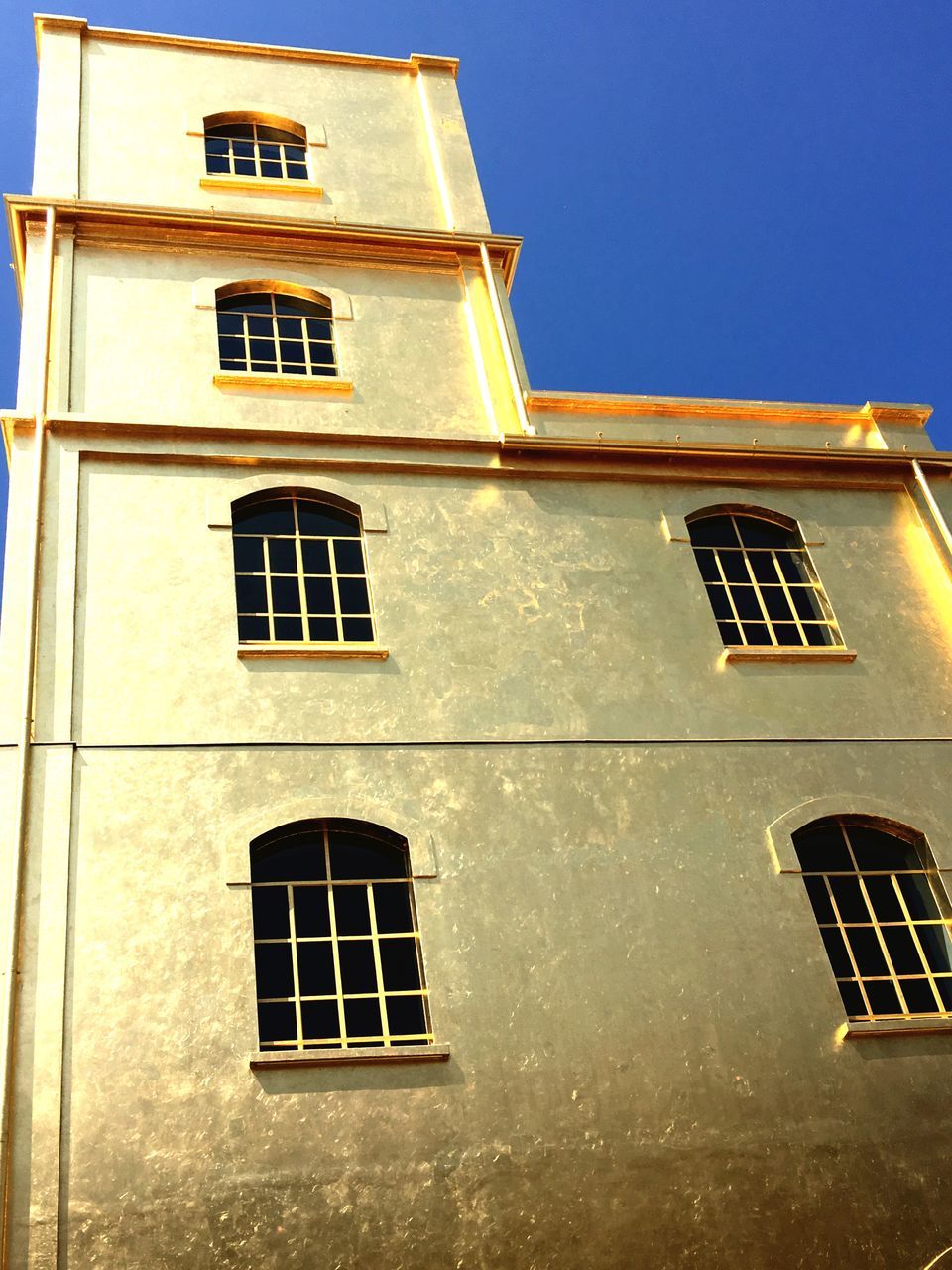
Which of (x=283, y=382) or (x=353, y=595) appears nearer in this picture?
(x=353, y=595)

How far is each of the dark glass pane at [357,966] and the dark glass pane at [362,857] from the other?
645 millimetres

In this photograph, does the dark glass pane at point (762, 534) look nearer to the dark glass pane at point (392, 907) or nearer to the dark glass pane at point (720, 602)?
the dark glass pane at point (720, 602)

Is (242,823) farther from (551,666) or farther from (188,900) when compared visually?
(551,666)

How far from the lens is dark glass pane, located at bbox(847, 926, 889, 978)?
12828 mm

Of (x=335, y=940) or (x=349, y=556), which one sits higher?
(x=349, y=556)

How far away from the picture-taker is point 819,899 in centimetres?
1313

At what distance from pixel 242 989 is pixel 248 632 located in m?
3.83

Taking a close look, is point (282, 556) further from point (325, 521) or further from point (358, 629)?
point (358, 629)

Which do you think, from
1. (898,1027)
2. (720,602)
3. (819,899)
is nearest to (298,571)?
(720,602)

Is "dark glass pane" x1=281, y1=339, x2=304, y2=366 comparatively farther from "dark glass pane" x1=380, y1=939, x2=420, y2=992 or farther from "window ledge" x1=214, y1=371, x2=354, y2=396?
"dark glass pane" x1=380, y1=939, x2=420, y2=992

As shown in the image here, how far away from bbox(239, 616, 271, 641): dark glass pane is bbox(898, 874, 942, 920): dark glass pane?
6.64 meters

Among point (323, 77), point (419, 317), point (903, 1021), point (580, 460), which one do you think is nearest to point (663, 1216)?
point (903, 1021)

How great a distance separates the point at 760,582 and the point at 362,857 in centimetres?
587

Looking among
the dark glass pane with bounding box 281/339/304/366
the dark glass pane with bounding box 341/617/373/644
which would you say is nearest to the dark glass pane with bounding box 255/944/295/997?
the dark glass pane with bounding box 341/617/373/644
